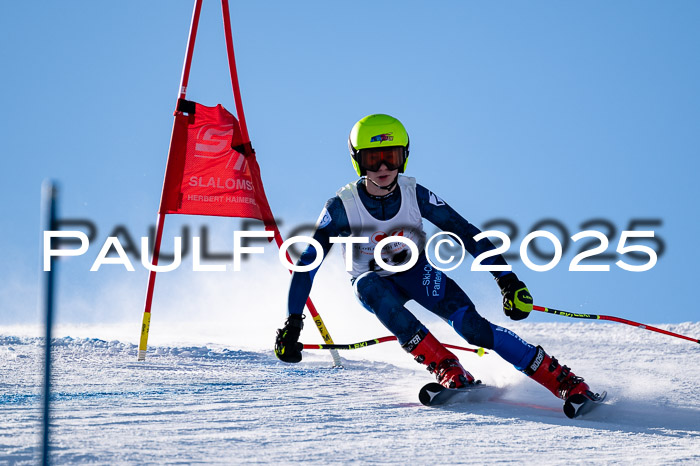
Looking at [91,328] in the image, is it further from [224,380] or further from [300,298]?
[300,298]

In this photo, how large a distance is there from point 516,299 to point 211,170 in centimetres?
290

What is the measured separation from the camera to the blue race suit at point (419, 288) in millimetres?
3938

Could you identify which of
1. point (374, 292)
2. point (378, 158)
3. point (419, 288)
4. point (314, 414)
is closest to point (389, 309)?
point (374, 292)

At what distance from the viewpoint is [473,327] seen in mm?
3965

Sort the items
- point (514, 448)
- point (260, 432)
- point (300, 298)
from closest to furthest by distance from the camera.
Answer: point (514, 448) → point (260, 432) → point (300, 298)

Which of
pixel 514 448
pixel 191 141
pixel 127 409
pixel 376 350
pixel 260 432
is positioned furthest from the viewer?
pixel 376 350

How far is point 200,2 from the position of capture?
586cm

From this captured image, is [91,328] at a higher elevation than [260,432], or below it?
below

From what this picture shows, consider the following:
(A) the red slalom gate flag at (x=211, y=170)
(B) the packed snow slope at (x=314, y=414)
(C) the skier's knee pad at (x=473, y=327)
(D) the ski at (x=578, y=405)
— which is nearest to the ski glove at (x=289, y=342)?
(B) the packed snow slope at (x=314, y=414)

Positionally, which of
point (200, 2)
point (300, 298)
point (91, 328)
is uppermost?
point (200, 2)

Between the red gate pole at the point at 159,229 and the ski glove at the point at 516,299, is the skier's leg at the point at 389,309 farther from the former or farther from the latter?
the red gate pole at the point at 159,229

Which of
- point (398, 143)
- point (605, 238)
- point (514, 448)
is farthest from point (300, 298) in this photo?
point (605, 238)

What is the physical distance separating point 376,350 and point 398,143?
3.63 meters

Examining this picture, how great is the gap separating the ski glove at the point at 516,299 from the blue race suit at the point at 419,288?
0.34 ft
